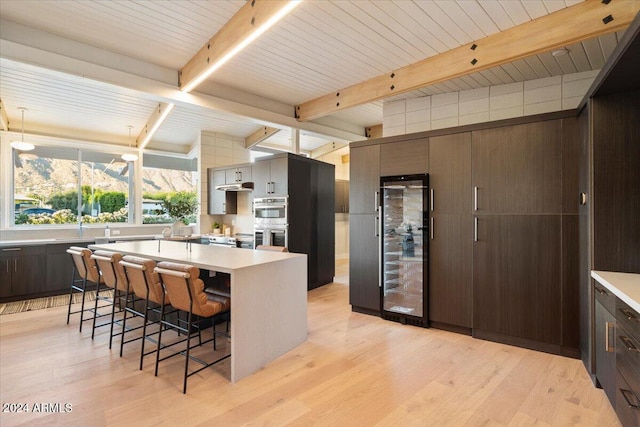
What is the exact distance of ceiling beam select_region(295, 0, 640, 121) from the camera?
257 centimetres

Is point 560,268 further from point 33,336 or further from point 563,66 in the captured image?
point 33,336

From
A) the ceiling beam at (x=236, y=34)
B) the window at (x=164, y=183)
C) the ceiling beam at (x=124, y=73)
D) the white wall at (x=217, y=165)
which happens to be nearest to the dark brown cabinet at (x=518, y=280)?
the ceiling beam at (x=236, y=34)

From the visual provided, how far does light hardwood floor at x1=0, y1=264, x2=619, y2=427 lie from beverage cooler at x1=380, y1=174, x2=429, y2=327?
0.56 metres

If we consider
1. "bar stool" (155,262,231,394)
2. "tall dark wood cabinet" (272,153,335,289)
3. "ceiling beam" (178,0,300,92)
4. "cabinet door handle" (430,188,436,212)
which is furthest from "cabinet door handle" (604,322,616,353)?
"tall dark wood cabinet" (272,153,335,289)

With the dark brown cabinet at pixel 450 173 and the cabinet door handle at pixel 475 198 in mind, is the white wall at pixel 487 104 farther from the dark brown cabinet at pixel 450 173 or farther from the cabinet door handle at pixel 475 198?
the cabinet door handle at pixel 475 198

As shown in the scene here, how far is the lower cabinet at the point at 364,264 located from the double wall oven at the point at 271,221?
4.25 feet

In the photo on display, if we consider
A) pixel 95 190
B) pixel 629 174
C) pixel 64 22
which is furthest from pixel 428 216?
pixel 95 190

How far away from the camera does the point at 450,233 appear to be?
354cm

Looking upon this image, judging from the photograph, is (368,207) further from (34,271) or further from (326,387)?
(34,271)

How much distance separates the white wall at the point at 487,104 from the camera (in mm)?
3841

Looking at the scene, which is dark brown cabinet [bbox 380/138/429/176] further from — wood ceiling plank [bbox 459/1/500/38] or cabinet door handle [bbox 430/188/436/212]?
wood ceiling plank [bbox 459/1/500/38]

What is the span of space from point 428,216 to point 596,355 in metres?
1.82

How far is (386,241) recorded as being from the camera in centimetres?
403

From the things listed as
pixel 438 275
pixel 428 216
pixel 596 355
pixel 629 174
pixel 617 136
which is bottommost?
pixel 596 355
